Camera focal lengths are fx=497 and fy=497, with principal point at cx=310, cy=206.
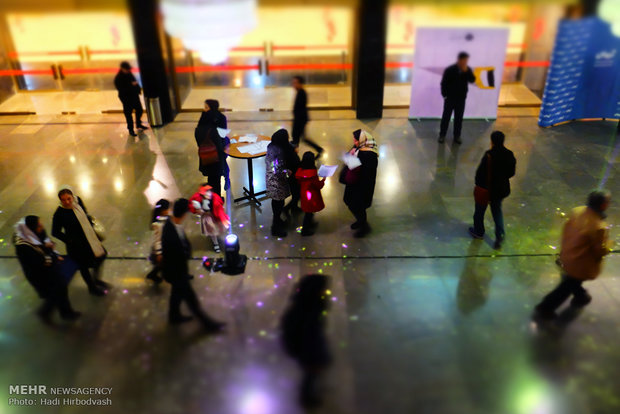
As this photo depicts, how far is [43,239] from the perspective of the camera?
5023 mm

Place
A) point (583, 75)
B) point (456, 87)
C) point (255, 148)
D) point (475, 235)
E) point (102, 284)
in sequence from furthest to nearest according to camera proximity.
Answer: point (583, 75) → point (456, 87) → point (255, 148) → point (475, 235) → point (102, 284)

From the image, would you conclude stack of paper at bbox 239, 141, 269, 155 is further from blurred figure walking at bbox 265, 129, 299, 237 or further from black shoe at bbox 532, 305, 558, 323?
black shoe at bbox 532, 305, 558, 323

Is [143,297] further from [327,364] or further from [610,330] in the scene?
[610,330]

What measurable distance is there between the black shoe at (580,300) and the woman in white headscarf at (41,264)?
5.42m

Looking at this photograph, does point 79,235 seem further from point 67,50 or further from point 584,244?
point 67,50

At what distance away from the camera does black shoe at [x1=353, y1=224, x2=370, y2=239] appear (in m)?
6.68

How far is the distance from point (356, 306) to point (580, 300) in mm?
2467

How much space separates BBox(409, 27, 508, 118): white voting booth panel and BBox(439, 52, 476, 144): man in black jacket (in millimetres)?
868

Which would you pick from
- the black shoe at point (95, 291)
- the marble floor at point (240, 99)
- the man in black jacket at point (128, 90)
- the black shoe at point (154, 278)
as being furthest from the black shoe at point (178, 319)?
the marble floor at point (240, 99)

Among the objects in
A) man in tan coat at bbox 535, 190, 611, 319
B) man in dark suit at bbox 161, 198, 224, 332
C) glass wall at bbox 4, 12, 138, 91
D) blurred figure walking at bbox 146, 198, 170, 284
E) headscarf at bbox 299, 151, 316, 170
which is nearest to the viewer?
man in dark suit at bbox 161, 198, 224, 332

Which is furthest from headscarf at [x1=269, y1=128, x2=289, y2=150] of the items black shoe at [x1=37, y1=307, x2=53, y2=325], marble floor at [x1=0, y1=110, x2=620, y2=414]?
black shoe at [x1=37, y1=307, x2=53, y2=325]

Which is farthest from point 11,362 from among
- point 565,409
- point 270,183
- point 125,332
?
point 565,409

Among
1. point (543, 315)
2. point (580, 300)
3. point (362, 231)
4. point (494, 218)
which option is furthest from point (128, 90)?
point (580, 300)

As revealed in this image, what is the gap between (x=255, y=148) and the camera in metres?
7.34
